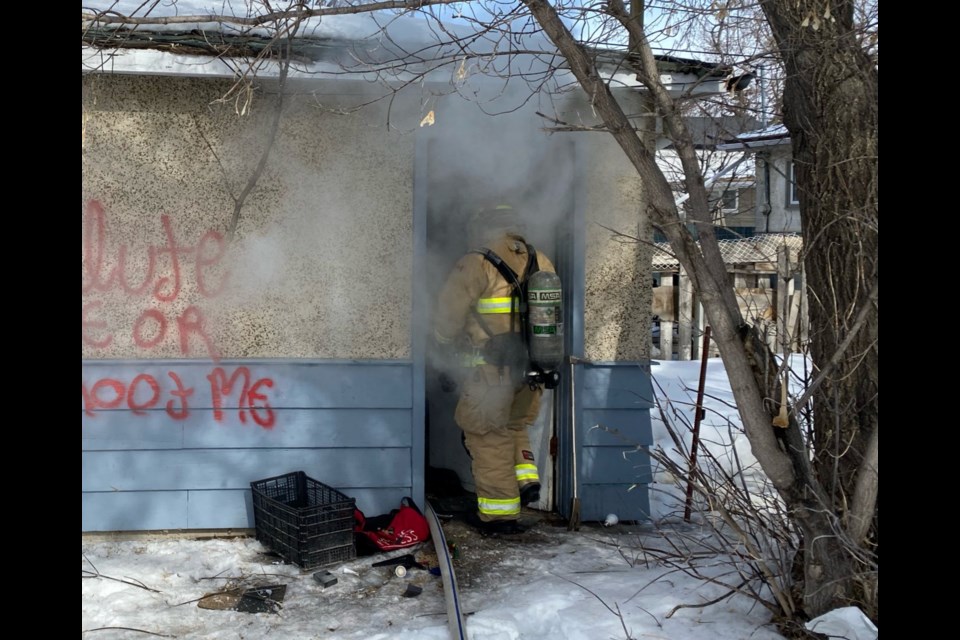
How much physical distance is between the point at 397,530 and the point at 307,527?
665 mm

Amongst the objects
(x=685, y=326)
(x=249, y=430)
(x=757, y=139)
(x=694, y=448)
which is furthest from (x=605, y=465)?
(x=685, y=326)

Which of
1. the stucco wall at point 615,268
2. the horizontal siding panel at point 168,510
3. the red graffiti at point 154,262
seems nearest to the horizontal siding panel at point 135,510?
the horizontal siding panel at point 168,510

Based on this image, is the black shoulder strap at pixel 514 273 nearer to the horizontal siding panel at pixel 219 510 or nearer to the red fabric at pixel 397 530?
the red fabric at pixel 397 530

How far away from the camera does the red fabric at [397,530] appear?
5180 millimetres

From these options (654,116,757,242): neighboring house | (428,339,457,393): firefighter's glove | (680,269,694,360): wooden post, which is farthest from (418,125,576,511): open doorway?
(680,269,694,360): wooden post

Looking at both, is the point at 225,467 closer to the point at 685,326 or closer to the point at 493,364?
the point at 493,364

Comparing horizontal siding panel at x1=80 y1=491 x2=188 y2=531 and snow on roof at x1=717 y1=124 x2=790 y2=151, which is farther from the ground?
snow on roof at x1=717 y1=124 x2=790 y2=151

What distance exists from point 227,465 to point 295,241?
1.55 meters

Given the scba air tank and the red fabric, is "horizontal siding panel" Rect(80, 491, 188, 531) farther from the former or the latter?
the scba air tank

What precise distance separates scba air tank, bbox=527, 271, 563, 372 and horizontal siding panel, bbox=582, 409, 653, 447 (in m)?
0.55

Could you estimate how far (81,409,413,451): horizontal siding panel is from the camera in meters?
5.33

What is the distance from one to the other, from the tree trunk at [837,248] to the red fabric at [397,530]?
2.48 m
